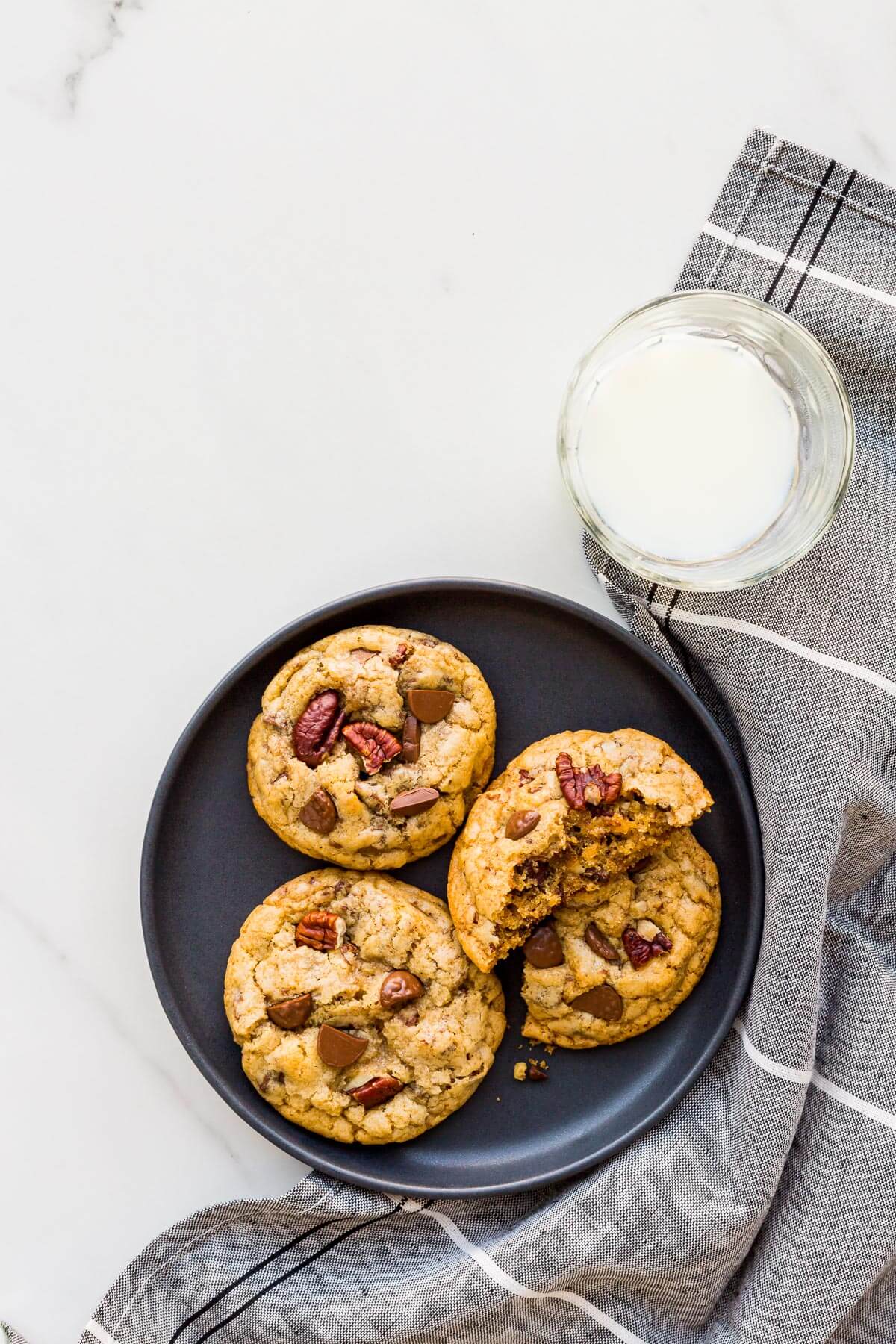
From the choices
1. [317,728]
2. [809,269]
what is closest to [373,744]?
[317,728]

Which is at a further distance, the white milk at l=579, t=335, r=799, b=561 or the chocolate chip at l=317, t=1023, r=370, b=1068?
the chocolate chip at l=317, t=1023, r=370, b=1068

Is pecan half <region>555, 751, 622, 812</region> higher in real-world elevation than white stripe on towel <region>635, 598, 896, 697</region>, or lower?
lower

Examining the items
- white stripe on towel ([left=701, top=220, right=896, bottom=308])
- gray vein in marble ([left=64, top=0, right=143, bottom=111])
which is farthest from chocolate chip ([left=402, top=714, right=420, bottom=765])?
gray vein in marble ([left=64, top=0, right=143, bottom=111])

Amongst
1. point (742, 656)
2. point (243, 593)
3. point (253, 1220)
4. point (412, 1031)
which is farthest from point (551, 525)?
point (253, 1220)

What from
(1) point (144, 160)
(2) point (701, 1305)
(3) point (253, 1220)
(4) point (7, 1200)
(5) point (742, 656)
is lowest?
(4) point (7, 1200)

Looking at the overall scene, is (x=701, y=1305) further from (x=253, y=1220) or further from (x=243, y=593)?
(x=243, y=593)

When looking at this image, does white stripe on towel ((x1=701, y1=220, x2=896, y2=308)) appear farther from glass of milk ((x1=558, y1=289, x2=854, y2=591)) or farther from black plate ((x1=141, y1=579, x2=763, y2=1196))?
black plate ((x1=141, y1=579, x2=763, y2=1196))

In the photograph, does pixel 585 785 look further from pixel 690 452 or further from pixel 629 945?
pixel 690 452
